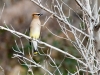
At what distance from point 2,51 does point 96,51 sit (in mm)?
7919

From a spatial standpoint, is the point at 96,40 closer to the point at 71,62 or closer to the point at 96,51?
the point at 96,51

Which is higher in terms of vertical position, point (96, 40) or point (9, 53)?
point (96, 40)

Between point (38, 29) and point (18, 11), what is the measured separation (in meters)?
6.81

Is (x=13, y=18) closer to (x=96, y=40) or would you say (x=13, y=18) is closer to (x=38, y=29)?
(x=38, y=29)

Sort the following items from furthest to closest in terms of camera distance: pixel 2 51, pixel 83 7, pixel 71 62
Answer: pixel 2 51 < pixel 71 62 < pixel 83 7

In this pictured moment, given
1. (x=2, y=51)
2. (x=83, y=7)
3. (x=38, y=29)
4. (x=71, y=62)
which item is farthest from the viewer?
(x=2, y=51)

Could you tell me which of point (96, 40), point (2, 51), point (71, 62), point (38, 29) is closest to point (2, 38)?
point (2, 51)

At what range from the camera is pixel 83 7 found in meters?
5.55

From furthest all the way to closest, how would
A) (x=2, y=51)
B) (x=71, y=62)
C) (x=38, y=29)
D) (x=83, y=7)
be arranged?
(x=2, y=51) < (x=71, y=62) < (x=38, y=29) < (x=83, y=7)

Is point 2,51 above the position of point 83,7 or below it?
below

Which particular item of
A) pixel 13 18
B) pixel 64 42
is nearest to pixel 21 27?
pixel 13 18

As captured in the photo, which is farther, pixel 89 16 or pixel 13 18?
pixel 13 18

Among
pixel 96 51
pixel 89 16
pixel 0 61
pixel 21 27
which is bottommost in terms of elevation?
pixel 0 61

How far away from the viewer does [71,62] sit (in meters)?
12.4
